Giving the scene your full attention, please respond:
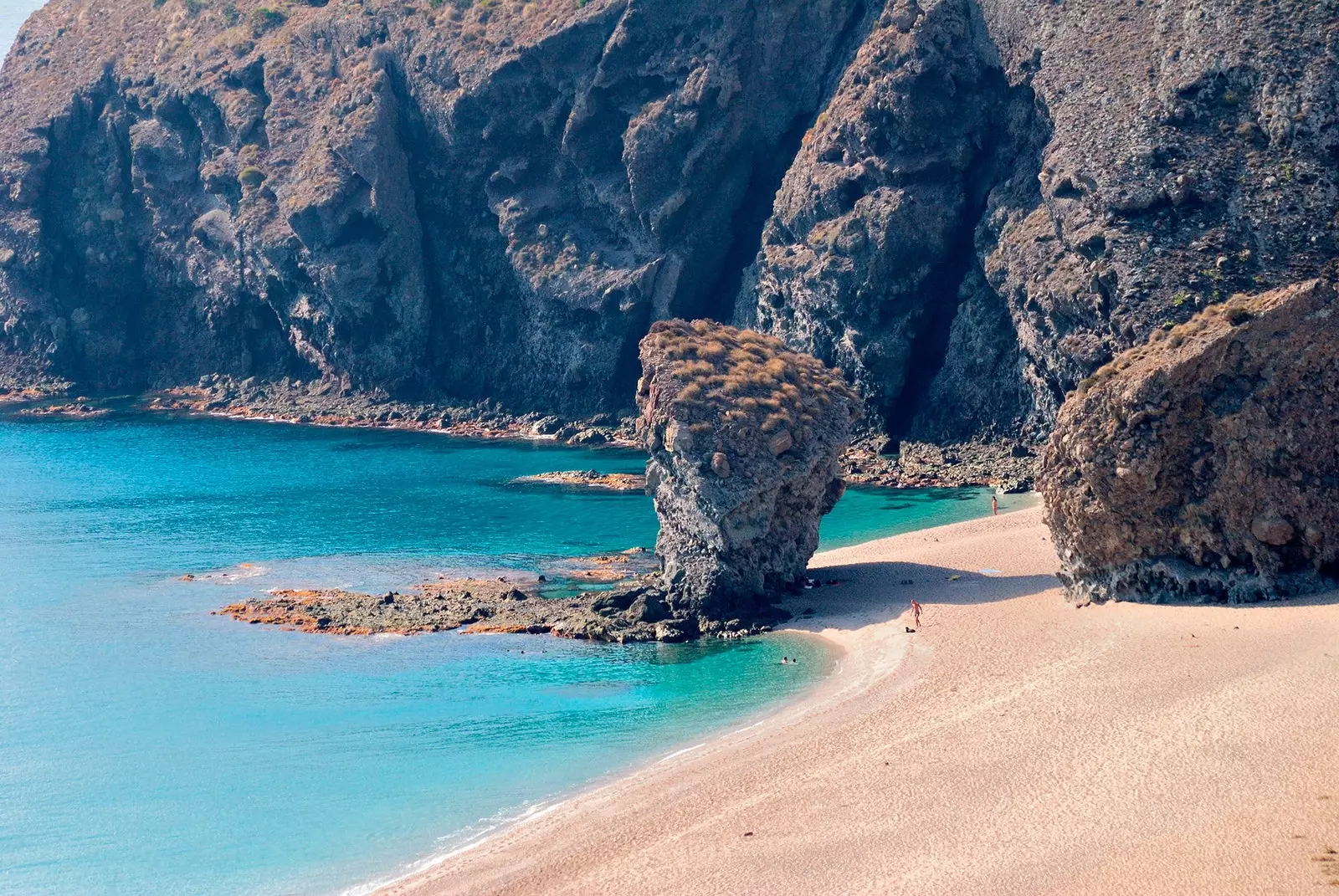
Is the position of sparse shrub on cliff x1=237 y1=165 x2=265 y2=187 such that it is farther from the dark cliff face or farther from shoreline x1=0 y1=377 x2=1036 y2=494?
shoreline x1=0 y1=377 x2=1036 y2=494

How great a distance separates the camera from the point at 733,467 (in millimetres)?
44188

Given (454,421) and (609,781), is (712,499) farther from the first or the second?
(454,421)

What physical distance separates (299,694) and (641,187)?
6177 centimetres

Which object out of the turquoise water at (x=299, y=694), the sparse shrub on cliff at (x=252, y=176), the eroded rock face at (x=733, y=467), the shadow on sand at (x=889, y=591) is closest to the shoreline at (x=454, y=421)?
the turquoise water at (x=299, y=694)

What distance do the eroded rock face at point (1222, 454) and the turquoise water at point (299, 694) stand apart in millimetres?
10445

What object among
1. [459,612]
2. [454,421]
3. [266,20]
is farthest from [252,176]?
[459,612]

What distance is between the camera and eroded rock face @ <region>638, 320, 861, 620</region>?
44.2 meters

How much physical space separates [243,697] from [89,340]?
9944cm

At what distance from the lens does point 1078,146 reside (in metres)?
70.4

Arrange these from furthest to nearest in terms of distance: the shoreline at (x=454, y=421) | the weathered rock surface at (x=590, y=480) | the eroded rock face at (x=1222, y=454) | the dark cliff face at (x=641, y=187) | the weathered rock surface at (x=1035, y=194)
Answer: the weathered rock surface at (x=590, y=480)
the shoreline at (x=454, y=421)
the dark cliff face at (x=641, y=187)
the weathered rock surface at (x=1035, y=194)
the eroded rock face at (x=1222, y=454)

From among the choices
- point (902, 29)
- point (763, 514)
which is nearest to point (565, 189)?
point (902, 29)

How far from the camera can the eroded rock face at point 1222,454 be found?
1437 inches

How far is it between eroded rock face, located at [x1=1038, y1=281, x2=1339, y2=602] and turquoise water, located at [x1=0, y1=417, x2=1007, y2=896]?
1045 centimetres

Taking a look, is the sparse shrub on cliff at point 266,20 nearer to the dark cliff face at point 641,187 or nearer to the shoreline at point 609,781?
the dark cliff face at point 641,187
